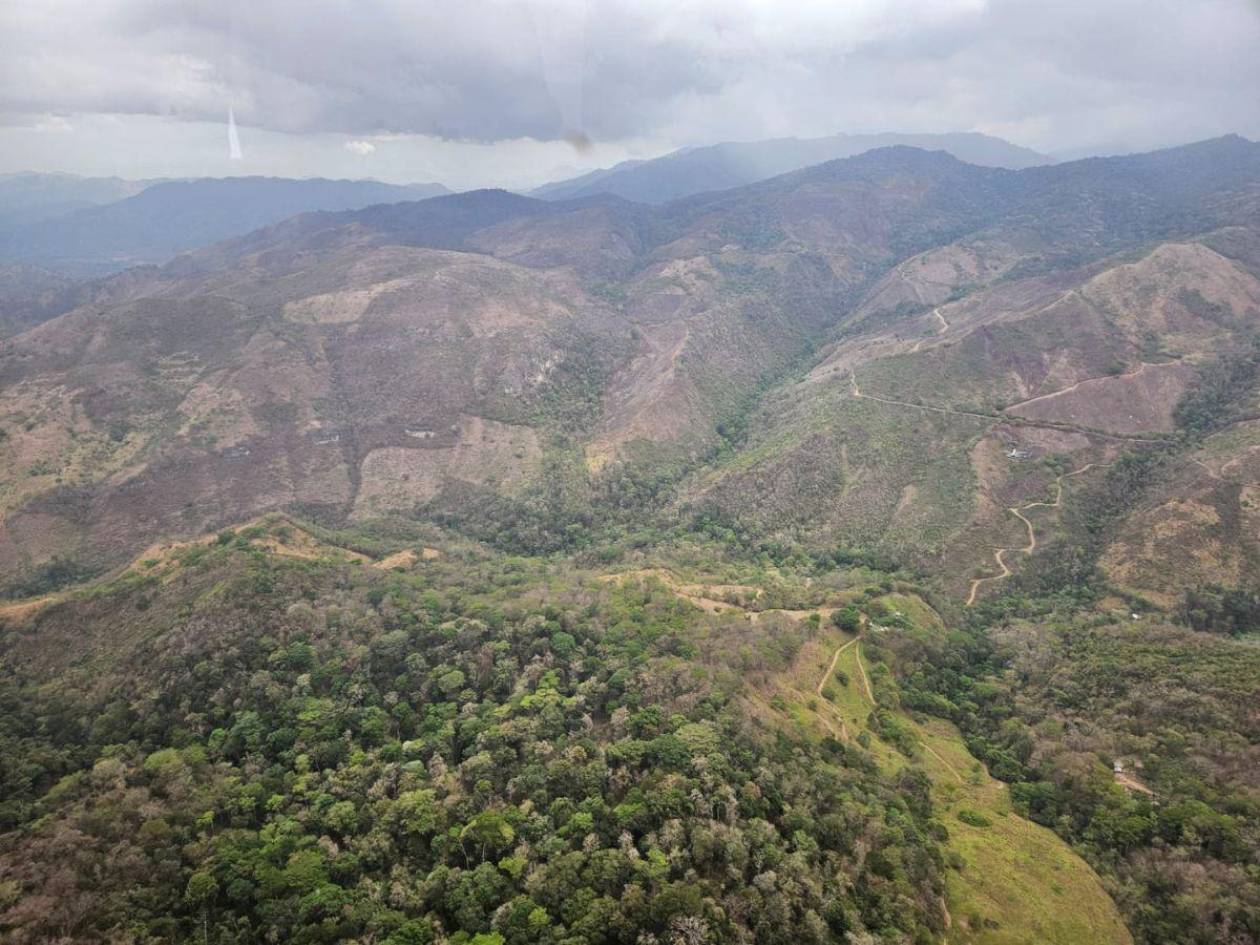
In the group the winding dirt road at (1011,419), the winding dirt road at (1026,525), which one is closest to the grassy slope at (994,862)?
the winding dirt road at (1026,525)

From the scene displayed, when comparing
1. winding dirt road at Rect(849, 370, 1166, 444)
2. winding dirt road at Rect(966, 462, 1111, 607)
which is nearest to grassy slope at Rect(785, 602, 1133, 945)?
winding dirt road at Rect(966, 462, 1111, 607)

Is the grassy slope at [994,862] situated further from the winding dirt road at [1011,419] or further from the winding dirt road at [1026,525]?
the winding dirt road at [1011,419]

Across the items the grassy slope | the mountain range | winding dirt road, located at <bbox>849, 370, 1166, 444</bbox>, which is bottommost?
the grassy slope

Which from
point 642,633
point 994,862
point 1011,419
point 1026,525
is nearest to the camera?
point 994,862

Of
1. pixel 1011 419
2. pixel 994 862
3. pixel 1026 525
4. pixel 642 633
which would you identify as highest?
pixel 1011 419

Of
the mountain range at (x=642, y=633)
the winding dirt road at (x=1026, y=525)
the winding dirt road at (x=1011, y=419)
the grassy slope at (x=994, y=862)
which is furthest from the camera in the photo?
the winding dirt road at (x=1011, y=419)

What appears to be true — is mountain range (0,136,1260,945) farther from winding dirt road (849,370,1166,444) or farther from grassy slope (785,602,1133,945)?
winding dirt road (849,370,1166,444)

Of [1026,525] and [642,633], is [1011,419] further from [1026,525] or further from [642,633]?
[642,633]

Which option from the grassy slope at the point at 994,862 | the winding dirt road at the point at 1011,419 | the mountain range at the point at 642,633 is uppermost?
the winding dirt road at the point at 1011,419

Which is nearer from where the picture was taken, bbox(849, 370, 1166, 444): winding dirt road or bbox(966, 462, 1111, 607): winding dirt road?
bbox(966, 462, 1111, 607): winding dirt road

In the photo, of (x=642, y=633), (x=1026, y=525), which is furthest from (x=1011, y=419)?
(x=642, y=633)

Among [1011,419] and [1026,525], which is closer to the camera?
[1026,525]

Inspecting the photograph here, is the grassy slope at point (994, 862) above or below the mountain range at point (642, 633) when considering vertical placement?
below
